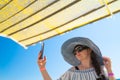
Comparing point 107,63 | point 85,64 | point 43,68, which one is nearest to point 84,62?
point 85,64

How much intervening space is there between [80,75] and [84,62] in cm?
15

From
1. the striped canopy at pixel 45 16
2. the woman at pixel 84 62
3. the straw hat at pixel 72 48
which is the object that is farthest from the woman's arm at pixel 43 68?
the striped canopy at pixel 45 16

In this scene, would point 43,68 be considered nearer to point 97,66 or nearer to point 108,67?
point 97,66

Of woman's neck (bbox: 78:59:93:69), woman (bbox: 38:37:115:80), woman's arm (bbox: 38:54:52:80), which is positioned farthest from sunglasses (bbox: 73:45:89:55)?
woman's arm (bbox: 38:54:52:80)

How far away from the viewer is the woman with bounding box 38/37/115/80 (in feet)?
9.70

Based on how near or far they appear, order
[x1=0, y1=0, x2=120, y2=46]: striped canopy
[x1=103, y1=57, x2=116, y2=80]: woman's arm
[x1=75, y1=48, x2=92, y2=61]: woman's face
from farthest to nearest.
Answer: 1. [x1=0, y1=0, x2=120, y2=46]: striped canopy
2. [x1=75, y1=48, x2=92, y2=61]: woman's face
3. [x1=103, y1=57, x2=116, y2=80]: woman's arm

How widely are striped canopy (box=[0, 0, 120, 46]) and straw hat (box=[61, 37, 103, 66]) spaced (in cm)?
188

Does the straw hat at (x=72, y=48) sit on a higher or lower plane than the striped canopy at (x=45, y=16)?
lower

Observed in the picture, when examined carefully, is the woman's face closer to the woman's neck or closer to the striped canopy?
the woman's neck

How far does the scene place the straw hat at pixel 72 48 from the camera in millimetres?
2984

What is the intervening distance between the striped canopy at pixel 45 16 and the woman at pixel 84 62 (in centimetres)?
191

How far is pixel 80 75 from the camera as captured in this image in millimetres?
3016

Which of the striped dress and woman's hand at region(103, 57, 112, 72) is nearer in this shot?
woman's hand at region(103, 57, 112, 72)

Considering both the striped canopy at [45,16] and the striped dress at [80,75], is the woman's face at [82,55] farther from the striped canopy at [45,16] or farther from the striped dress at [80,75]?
the striped canopy at [45,16]
